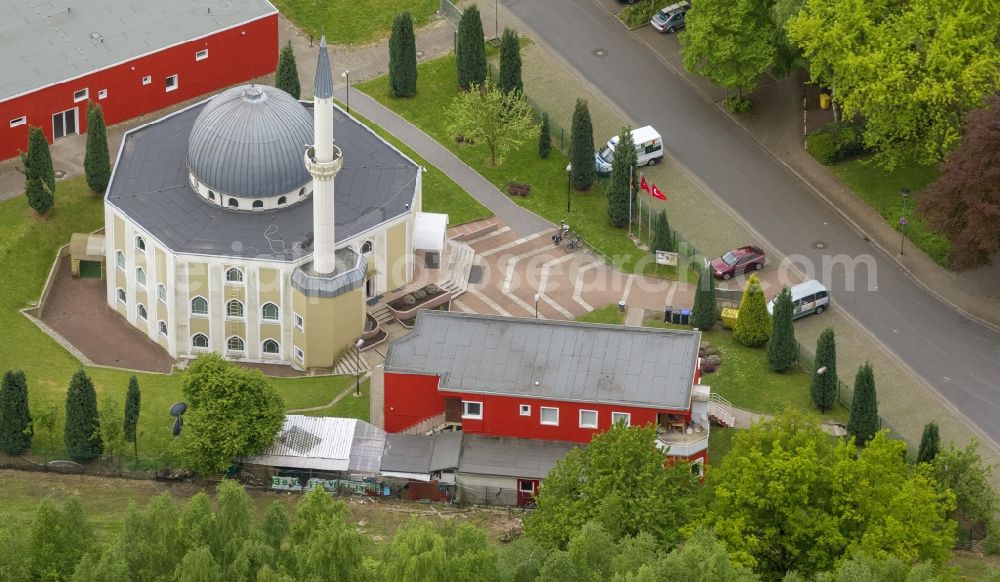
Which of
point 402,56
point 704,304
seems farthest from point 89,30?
point 704,304

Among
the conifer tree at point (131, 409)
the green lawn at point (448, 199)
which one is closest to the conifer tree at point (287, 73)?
the green lawn at point (448, 199)

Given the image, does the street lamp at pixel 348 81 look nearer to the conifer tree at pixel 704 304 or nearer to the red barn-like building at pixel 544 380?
the red barn-like building at pixel 544 380

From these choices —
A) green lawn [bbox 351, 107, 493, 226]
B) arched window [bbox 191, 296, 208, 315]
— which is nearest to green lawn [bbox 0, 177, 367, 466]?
arched window [bbox 191, 296, 208, 315]

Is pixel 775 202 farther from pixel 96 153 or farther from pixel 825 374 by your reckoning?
pixel 96 153

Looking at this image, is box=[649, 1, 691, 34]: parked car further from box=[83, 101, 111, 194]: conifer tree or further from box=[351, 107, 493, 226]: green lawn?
box=[83, 101, 111, 194]: conifer tree

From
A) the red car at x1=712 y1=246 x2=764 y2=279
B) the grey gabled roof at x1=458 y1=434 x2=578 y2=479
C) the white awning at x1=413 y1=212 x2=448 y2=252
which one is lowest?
the grey gabled roof at x1=458 y1=434 x2=578 y2=479

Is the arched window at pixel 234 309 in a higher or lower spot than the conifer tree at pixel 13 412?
higher
